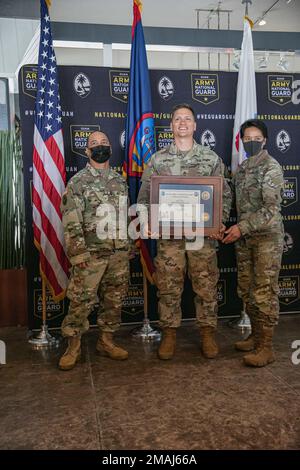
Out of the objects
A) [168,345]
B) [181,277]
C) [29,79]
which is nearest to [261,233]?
[181,277]

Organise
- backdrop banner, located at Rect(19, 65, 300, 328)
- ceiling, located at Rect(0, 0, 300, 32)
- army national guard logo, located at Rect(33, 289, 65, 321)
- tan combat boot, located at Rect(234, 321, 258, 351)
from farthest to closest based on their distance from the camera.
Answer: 1. ceiling, located at Rect(0, 0, 300, 32)
2. army national guard logo, located at Rect(33, 289, 65, 321)
3. backdrop banner, located at Rect(19, 65, 300, 328)
4. tan combat boot, located at Rect(234, 321, 258, 351)

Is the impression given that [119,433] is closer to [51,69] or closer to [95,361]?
[95,361]

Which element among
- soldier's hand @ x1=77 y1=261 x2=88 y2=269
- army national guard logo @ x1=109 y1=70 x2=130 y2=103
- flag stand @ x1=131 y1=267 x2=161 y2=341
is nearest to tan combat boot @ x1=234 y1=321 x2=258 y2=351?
flag stand @ x1=131 y1=267 x2=161 y2=341

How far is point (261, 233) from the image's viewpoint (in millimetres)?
3158

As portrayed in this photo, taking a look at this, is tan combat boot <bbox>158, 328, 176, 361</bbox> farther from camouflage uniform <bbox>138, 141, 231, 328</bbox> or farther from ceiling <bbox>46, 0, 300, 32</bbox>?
ceiling <bbox>46, 0, 300, 32</bbox>

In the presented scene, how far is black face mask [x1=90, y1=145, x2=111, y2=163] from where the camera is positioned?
10.4 ft

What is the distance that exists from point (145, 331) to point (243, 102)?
86.6 inches

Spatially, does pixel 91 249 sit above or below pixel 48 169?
below

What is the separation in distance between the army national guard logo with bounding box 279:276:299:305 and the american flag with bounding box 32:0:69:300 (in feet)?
7.15

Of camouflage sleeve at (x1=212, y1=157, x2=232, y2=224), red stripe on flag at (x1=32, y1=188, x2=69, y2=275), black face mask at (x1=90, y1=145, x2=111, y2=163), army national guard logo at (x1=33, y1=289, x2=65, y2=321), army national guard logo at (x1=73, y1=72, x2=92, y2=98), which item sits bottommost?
army national guard logo at (x1=33, y1=289, x2=65, y2=321)

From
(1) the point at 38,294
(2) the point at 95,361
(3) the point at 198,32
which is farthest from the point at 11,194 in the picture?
(3) the point at 198,32

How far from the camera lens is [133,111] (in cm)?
376

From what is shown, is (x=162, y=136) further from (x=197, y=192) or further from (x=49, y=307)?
(x=49, y=307)

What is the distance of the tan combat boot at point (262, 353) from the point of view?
3.06m
